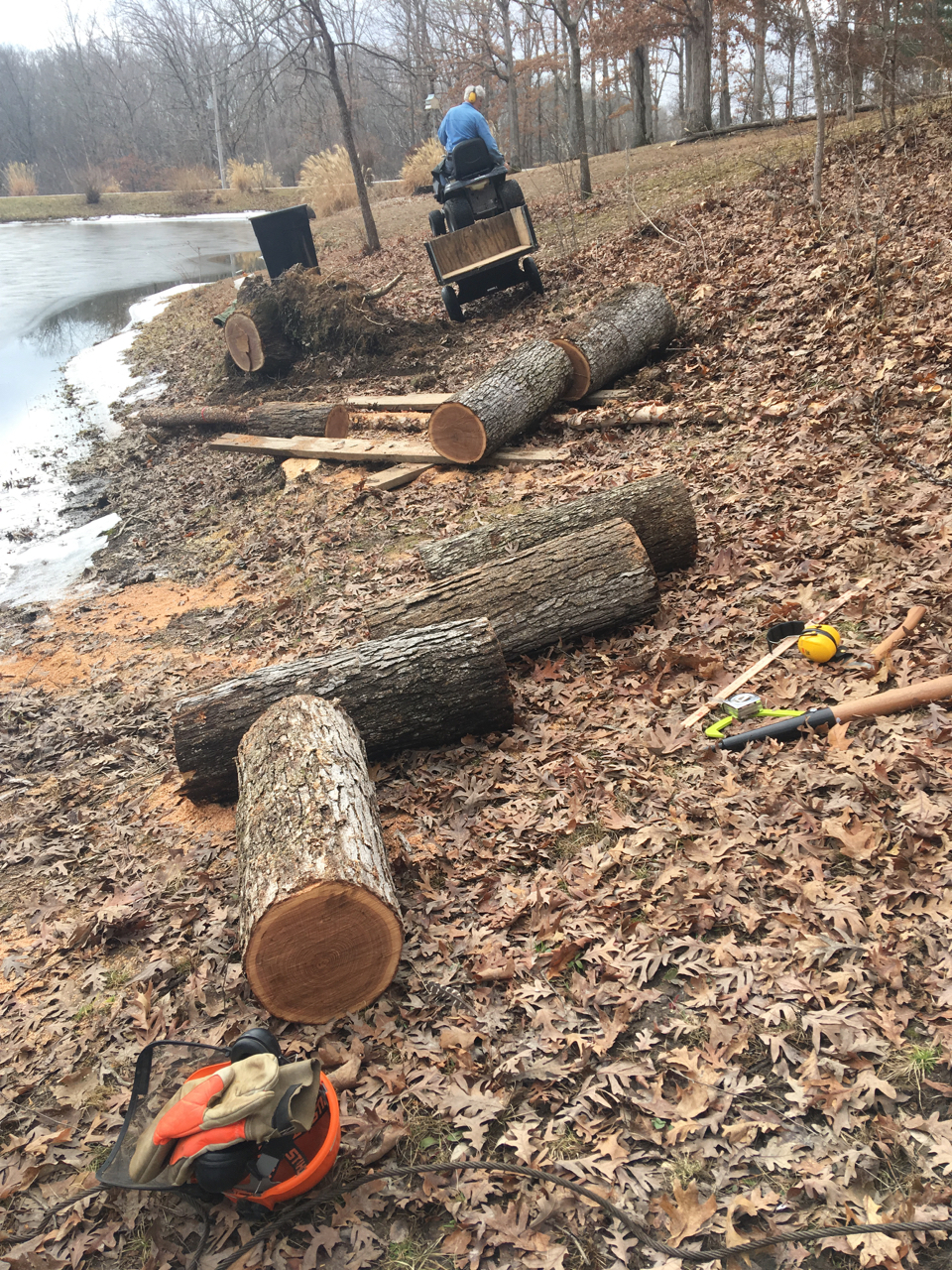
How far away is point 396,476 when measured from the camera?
29.1 feet

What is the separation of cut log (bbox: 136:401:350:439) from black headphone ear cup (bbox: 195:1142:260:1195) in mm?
9635

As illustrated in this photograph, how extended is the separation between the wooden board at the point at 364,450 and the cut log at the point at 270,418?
0.59 feet

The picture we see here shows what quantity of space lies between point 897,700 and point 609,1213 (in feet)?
8.42

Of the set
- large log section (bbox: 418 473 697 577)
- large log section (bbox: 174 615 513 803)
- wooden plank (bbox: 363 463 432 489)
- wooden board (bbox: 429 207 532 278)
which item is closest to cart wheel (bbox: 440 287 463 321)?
wooden board (bbox: 429 207 532 278)

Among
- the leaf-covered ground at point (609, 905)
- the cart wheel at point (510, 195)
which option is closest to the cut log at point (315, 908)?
the leaf-covered ground at point (609, 905)

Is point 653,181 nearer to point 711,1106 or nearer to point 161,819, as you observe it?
point 161,819

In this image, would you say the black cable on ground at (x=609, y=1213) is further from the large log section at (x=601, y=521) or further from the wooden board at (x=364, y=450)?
the wooden board at (x=364, y=450)

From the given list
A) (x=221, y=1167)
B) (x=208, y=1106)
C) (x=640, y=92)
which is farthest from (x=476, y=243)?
(x=640, y=92)

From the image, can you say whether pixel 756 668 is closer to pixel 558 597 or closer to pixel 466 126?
pixel 558 597

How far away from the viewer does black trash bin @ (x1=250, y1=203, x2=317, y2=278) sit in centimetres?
1481

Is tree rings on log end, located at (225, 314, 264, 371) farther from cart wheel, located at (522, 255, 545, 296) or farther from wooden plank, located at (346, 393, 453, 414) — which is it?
cart wheel, located at (522, 255, 545, 296)

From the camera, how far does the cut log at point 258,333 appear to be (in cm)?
1370

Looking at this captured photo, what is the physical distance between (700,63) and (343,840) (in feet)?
73.5

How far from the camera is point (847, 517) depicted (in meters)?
5.36
